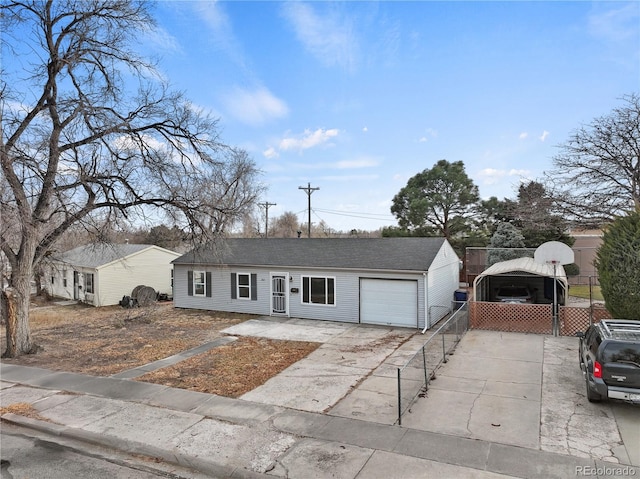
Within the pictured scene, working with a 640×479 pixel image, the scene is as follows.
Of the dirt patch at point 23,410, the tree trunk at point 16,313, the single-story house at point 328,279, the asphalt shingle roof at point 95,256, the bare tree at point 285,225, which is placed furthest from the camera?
the bare tree at point 285,225

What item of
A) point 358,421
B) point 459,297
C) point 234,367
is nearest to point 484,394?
point 358,421

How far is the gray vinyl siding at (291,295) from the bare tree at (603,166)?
41.9 feet

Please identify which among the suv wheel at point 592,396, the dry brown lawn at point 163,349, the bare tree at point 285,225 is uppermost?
the bare tree at point 285,225

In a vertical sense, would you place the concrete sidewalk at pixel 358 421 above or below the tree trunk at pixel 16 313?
below

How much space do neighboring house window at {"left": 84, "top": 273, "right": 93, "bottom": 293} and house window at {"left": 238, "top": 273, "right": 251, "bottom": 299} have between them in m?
11.6

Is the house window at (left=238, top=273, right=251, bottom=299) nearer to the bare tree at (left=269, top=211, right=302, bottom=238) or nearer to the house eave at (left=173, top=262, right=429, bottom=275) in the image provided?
→ the house eave at (left=173, top=262, right=429, bottom=275)

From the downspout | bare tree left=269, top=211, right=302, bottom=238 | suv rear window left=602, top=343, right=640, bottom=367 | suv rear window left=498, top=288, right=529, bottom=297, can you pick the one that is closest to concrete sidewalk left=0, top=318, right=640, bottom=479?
suv rear window left=602, top=343, right=640, bottom=367

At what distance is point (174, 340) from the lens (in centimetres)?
1416

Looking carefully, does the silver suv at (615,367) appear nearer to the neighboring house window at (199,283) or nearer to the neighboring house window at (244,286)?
the neighboring house window at (244,286)

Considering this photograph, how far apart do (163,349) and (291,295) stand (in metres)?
6.68

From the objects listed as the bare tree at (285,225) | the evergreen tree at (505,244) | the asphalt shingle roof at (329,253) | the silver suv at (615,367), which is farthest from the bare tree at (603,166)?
the bare tree at (285,225)

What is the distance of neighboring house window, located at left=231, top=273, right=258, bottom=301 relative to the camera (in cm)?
1922

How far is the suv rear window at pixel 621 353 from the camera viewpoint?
6.72 metres

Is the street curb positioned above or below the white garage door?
below
